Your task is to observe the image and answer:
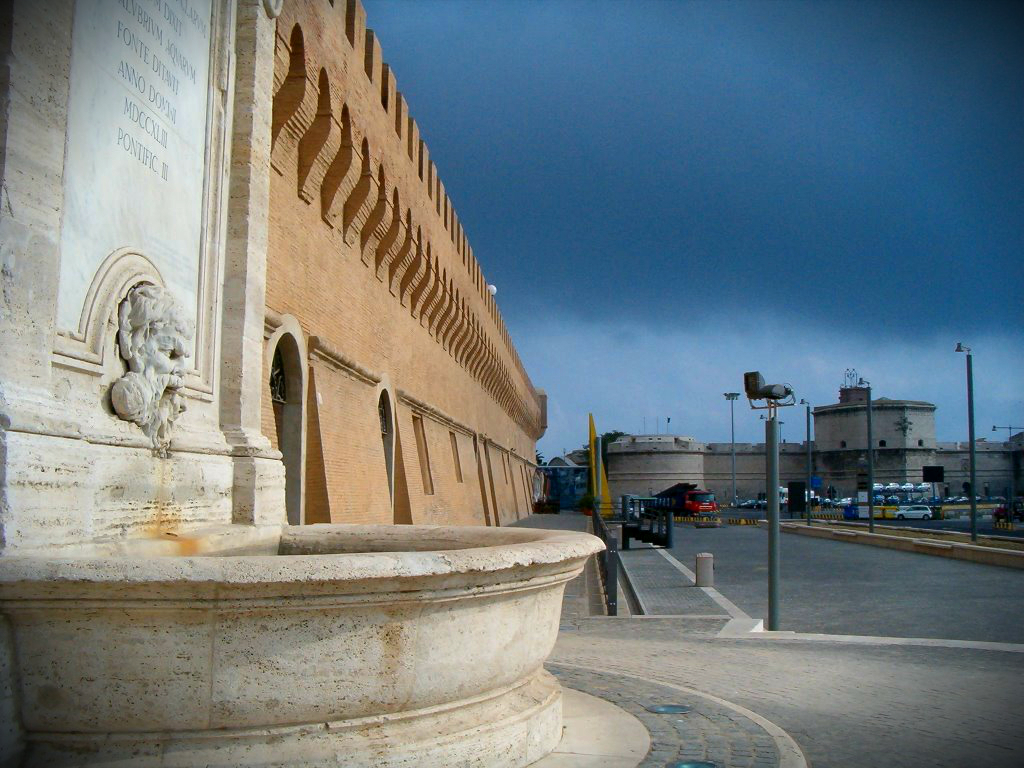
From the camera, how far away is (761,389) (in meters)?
Answer: 9.94

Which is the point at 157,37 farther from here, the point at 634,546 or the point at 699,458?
the point at 699,458

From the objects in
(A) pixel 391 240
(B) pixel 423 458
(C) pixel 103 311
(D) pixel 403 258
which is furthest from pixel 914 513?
(C) pixel 103 311

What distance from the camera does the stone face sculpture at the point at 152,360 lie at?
12.1 ft

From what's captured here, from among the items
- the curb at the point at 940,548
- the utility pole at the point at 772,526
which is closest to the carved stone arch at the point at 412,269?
the utility pole at the point at 772,526

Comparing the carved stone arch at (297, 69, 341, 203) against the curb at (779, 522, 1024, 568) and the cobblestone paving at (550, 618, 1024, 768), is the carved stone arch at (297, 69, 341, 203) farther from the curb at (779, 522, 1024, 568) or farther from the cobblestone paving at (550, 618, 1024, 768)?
the curb at (779, 522, 1024, 568)

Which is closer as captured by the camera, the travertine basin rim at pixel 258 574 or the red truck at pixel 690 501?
the travertine basin rim at pixel 258 574

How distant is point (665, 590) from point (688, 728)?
34.9 feet

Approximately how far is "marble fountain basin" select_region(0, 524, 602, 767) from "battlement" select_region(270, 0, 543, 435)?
854 cm

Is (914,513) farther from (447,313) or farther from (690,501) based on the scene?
(447,313)

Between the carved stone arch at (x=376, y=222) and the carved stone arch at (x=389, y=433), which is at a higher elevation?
the carved stone arch at (x=376, y=222)

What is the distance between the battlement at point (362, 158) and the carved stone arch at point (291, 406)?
2.04 meters

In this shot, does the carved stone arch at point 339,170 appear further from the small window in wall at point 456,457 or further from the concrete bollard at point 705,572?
the small window in wall at point 456,457

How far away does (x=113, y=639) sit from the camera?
2648mm

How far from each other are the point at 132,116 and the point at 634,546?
24190mm
